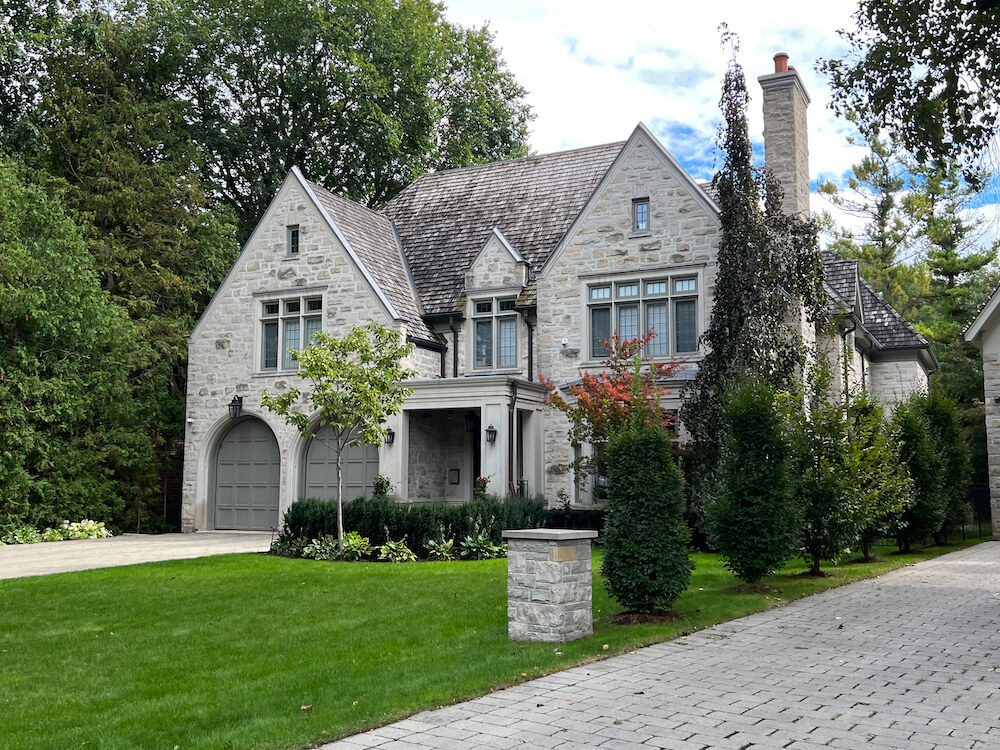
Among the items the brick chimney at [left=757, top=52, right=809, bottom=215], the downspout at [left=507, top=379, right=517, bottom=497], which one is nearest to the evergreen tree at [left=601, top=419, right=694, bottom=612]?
the downspout at [left=507, top=379, right=517, bottom=497]

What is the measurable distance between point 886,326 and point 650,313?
10453mm

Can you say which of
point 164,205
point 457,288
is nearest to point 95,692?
point 457,288

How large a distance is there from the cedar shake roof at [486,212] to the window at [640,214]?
7.72 ft

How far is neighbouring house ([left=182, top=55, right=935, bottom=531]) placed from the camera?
63.1ft

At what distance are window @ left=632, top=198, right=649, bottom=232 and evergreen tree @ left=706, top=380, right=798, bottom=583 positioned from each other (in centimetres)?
921

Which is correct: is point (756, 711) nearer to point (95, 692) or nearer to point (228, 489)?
point (95, 692)

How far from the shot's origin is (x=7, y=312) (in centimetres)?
1930

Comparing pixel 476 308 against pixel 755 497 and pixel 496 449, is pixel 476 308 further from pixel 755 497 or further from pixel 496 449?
pixel 755 497

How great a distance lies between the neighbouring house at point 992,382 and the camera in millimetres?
20266

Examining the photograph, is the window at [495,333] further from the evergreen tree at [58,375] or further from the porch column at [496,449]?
the evergreen tree at [58,375]

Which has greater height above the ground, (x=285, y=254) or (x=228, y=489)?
(x=285, y=254)

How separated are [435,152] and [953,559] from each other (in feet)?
81.7

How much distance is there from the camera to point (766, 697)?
19.8 ft

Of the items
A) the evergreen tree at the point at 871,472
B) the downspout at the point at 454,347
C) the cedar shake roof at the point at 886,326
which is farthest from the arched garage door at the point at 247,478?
the cedar shake roof at the point at 886,326
